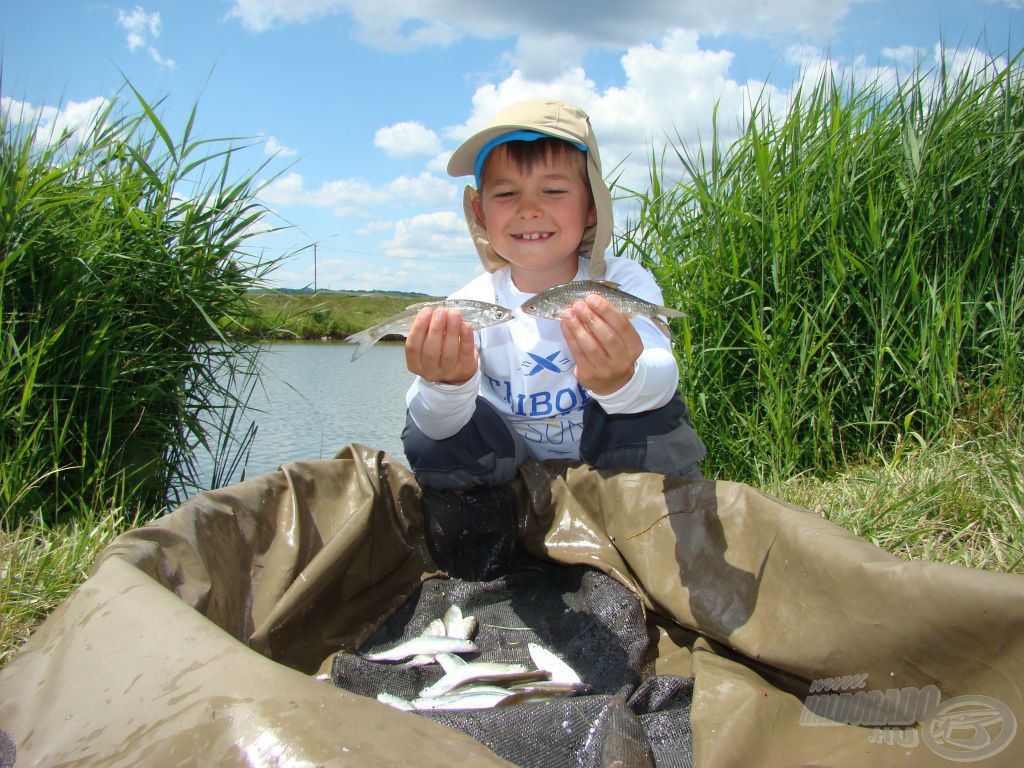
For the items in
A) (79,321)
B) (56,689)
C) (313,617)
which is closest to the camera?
(56,689)

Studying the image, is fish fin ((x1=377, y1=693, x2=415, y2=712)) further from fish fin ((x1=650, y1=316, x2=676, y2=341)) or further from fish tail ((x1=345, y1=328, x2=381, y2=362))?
fish fin ((x1=650, y1=316, x2=676, y2=341))

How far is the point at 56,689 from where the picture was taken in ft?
5.28

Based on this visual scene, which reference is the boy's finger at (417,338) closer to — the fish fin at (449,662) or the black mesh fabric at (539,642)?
the black mesh fabric at (539,642)

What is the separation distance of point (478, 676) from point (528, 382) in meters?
1.12

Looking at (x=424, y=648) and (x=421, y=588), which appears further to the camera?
(x=421, y=588)

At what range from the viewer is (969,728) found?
5.34ft

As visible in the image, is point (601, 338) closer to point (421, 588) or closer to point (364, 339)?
point (364, 339)

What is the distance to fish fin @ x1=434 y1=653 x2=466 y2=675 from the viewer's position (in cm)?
252

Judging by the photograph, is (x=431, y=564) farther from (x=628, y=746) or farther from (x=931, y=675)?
(x=931, y=675)

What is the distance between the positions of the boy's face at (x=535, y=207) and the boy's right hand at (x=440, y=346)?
571 mm

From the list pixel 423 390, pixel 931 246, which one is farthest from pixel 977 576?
pixel 931 246

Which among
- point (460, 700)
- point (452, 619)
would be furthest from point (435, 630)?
point (460, 700)

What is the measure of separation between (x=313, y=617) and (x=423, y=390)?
0.89m

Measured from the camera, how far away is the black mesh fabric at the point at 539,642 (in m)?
1.92
